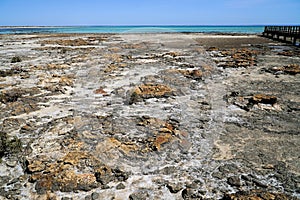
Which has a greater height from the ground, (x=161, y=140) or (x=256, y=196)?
(x=161, y=140)

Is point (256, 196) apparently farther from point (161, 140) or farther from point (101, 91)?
point (101, 91)

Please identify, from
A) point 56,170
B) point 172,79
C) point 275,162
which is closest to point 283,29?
point 172,79

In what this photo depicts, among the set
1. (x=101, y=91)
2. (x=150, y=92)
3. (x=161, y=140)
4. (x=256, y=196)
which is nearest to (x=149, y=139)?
(x=161, y=140)

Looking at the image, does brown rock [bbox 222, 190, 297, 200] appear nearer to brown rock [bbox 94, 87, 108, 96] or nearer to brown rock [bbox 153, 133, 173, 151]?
brown rock [bbox 153, 133, 173, 151]

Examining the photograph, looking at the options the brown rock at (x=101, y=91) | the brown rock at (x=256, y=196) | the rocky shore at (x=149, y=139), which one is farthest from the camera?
the brown rock at (x=101, y=91)

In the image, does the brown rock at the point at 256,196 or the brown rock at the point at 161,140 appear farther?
the brown rock at the point at 161,140

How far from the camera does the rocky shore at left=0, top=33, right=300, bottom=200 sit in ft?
13.4

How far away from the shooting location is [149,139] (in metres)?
5.50

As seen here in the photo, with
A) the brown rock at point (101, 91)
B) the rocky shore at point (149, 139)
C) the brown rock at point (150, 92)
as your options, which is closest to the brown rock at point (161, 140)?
the rocky shore at point (149, 139)

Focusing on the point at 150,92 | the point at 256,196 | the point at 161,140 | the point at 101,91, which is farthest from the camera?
the point at 101,91

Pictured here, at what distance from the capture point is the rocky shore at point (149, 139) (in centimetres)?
407

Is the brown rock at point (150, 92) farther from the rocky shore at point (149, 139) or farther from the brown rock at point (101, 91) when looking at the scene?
the brown rock at point (101, 91)

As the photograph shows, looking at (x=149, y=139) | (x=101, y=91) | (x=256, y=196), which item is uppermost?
(x=101, y=91)

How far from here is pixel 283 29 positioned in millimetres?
33125
